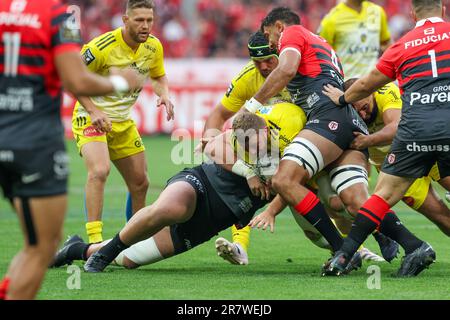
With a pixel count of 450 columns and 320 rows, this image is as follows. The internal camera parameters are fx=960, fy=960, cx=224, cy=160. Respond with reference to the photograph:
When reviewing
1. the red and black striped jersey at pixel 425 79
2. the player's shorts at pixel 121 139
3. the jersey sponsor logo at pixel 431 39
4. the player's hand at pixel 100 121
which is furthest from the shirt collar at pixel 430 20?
the player's shorts at pixel 121 139

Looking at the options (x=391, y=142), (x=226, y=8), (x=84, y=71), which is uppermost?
(x=84, y=71)

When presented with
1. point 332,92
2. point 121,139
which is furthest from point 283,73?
point 121,139

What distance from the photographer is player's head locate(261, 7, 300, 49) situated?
8.74 m

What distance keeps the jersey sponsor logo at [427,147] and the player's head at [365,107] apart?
1309 mm

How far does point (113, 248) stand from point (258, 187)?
127 centimetres

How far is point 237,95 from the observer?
9469 millimetres

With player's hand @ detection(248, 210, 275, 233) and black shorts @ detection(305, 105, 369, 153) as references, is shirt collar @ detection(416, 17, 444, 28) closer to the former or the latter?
black shorts @ detection(305, 105, 369, 153)

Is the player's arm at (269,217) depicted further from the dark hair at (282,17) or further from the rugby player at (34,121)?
the rugby player at (34,121)

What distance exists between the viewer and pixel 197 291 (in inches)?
267

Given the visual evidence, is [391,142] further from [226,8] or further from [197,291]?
[226,8]

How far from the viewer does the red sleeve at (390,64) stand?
7383mm

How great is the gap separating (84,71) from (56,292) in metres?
2.08

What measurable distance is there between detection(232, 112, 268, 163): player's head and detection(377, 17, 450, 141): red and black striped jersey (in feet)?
3.65

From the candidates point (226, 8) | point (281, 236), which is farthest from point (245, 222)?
point (226, 8)
